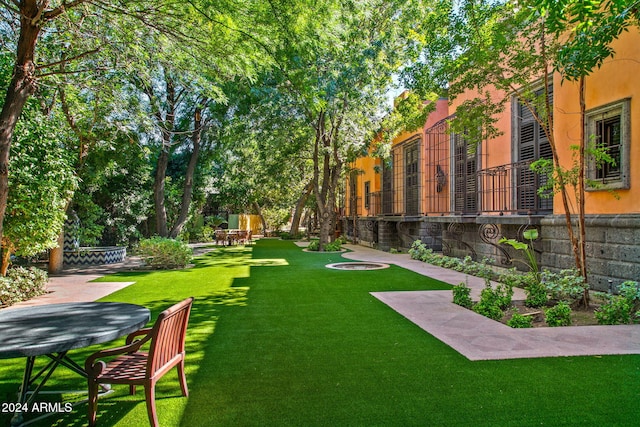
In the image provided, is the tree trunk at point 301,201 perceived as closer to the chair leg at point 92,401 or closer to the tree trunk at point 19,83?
the tree trunk at point 19,83

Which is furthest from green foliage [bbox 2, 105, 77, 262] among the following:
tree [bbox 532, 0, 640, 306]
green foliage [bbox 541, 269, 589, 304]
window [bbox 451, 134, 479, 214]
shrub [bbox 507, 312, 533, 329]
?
window [bbox 451, 134, 479, 214]

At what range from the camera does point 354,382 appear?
12.2ft

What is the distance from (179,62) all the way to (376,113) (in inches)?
401

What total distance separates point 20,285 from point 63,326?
587 centimetres

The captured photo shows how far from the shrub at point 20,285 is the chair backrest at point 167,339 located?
5584mm

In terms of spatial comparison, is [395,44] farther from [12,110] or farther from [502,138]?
[12,110]

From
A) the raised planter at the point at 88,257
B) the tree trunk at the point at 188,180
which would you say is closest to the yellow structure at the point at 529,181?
the tree trunk at the point at 188,180

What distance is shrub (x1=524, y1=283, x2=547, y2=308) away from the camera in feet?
20.9

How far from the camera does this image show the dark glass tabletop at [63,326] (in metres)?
2.78

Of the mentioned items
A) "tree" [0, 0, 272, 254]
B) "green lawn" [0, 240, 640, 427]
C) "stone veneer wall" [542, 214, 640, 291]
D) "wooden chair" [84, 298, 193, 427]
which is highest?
"tree" [0, 0, 272, 254]

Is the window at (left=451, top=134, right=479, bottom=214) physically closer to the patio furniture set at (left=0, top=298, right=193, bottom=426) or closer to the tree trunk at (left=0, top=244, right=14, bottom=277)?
the patio furniture set at (left=0, top=298, right=193, bottom=426)

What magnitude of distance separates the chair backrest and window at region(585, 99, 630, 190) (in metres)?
5.85

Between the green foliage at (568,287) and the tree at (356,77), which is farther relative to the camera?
the tree at (356,77)

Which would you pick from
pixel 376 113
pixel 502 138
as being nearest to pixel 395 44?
pixel 376 113
